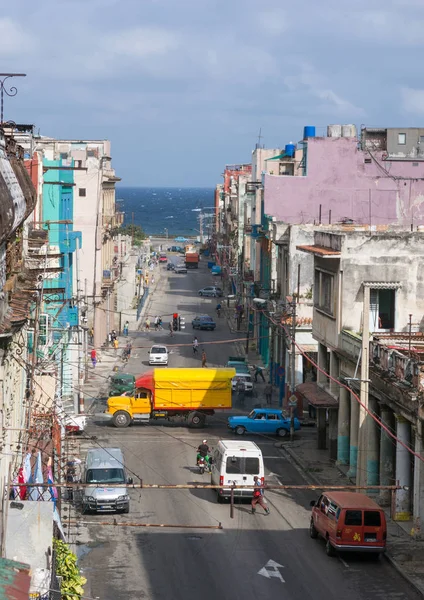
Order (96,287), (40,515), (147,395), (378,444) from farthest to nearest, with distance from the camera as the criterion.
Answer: (96,287) → (147,395) → (378,444) → (40,515)

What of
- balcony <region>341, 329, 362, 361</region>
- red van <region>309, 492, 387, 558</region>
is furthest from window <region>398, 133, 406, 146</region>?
red van <region>309, 492, 387, 558</region>

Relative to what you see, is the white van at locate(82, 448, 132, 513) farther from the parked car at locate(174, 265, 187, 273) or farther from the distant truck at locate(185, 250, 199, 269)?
the distant truck at locate(185, 250, 199, 269)

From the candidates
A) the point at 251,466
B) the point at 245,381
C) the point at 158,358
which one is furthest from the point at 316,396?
the point at 158,358

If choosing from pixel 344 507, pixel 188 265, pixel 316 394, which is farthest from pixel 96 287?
pixel 188 265

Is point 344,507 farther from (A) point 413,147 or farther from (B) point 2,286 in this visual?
(A) point 413,147

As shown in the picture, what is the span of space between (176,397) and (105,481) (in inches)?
618

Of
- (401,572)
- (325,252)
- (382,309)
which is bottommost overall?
(401,572)

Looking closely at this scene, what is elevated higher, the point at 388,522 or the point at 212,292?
the point at 212,292

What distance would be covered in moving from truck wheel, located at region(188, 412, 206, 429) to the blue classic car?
5.10 feet

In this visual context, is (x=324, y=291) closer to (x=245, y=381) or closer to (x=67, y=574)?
(x=245, y=381)

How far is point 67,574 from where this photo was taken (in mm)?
28625

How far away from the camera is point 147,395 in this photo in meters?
56.9

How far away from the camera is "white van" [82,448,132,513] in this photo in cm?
4009

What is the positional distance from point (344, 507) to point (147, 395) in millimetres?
23239
